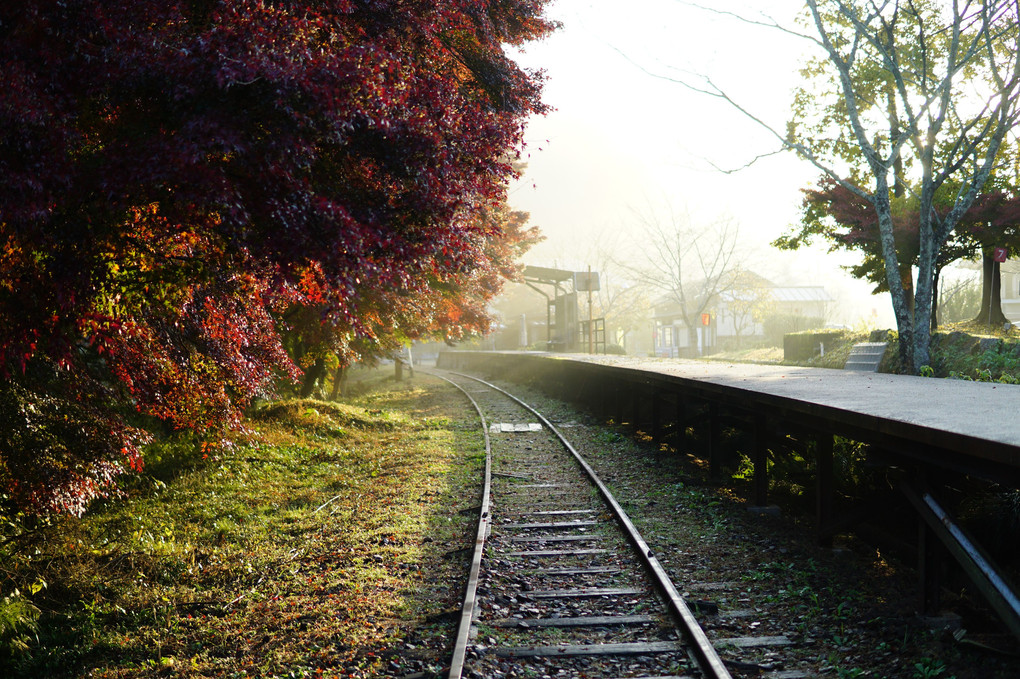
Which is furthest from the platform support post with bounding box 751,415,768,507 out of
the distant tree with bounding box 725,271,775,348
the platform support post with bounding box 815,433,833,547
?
the distant tree with bounding box 725,271,775,348

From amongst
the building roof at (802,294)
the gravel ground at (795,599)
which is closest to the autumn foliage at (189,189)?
the gravel ground at (795,599)

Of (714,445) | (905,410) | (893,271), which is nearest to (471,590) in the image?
(905,410)

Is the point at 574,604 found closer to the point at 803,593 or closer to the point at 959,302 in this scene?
the point at 803,593

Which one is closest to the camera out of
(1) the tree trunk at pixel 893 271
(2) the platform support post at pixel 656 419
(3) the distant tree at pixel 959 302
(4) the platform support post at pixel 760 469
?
(4) the platform support post at pixel 760 469

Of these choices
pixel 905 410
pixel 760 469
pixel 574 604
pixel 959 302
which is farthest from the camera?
pixel 959 302

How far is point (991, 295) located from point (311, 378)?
679 inches

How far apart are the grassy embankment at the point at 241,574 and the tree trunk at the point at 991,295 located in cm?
1512

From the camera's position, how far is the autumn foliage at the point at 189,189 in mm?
3682

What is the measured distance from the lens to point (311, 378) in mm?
15883

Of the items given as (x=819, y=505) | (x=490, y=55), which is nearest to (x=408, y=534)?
(x=819, y=505)

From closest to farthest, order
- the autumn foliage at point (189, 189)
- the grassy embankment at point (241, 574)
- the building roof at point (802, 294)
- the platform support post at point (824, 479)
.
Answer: the autumn foliage at point (189, 189)
the grassy embankment at point (241, 574)
the platform support post at point (824, 479)
the building roof at point (802, 294)

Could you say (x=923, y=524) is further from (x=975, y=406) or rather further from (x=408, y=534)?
(x=408, y=534)

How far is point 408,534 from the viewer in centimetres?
675

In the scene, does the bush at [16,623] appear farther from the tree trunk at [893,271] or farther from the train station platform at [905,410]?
the tree trunk at [893,271]
